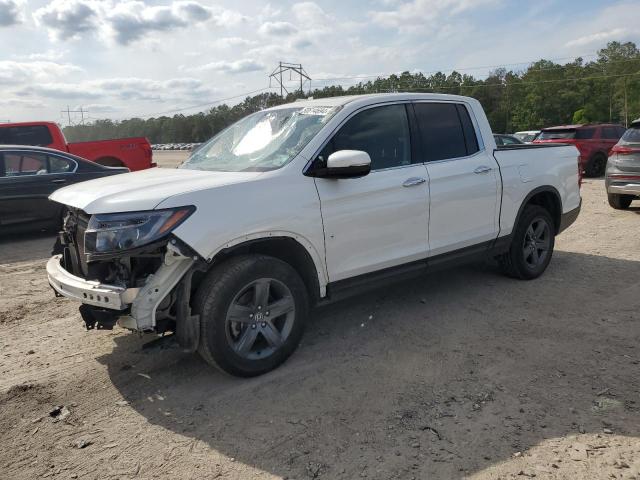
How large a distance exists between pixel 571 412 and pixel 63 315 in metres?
4.36

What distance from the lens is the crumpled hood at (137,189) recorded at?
3177mm

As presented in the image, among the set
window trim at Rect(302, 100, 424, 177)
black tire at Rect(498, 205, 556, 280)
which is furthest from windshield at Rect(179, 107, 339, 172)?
black tire at Rect(498, 205, 556, 280)

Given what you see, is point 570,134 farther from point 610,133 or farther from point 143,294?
point 143,294

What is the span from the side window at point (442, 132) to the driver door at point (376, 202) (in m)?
0.20

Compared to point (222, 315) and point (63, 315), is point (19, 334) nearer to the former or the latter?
point (63, 315)

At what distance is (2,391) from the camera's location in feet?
11.6

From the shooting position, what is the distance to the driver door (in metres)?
3.86

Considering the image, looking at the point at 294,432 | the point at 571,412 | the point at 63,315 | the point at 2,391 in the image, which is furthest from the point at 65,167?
the point at 571,412

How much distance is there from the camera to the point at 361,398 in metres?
3.32

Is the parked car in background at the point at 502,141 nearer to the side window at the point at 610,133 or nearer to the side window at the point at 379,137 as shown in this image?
the side window at the point at 379,137

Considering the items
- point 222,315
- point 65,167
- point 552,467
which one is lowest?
point 552,467

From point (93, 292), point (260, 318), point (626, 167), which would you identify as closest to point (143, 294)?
point (93, 292)

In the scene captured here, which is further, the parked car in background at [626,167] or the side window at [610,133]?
the side window at [610,133]

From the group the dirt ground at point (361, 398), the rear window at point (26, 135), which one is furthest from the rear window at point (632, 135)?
the rear window at point (26, 135)
